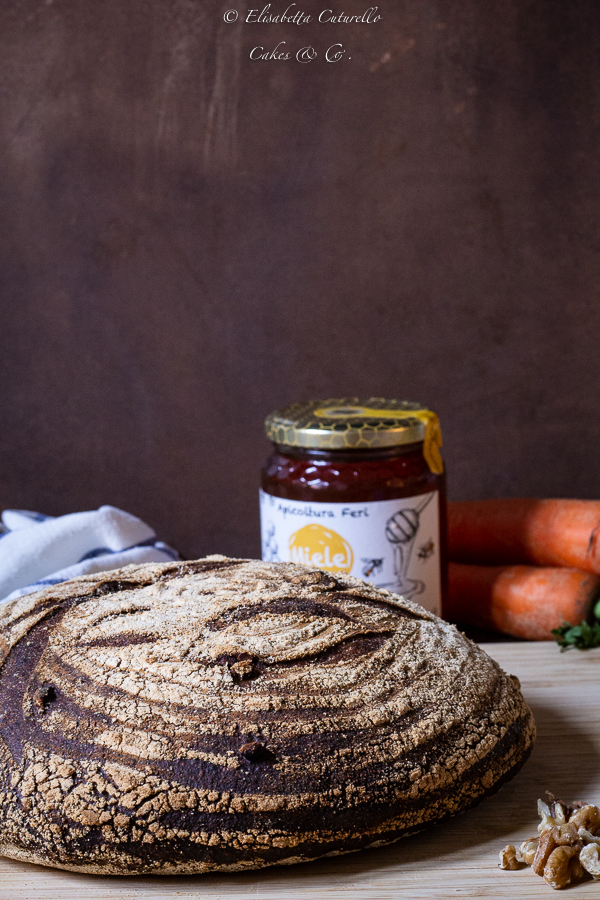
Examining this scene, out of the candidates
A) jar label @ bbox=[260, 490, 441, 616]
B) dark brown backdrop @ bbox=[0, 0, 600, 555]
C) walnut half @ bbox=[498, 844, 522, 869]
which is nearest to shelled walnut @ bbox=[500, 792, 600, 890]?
walnut half @ bbox=[498, 844, 522, 869]

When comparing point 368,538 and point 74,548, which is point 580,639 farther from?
point 74,548

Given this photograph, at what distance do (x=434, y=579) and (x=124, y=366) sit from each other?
2.82 ft

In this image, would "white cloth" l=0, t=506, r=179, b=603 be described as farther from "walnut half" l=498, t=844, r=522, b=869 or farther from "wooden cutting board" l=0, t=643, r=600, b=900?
"walnut half" l=498, t=844, r=522, b=869

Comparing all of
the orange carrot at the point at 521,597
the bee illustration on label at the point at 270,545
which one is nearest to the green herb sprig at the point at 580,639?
the orange carrot at the point at 521,597

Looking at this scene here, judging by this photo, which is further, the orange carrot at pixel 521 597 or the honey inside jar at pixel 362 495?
the orange carrot at pixel 521 597

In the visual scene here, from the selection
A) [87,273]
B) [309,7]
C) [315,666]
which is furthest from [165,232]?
[315,666]

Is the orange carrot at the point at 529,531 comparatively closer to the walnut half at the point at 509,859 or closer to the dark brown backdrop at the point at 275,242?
the dark brown backdrop at the point at 275,242

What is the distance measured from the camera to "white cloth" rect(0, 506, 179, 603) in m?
1.54

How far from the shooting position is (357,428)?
4.36ft

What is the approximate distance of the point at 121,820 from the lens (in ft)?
2.58

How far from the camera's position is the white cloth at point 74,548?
5.04 feet

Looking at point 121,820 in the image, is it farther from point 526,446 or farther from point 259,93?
point 259,93

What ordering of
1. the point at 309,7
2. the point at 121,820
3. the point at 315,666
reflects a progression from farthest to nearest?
the point at 309,7 < the point at 315,666 < the point at 121,820

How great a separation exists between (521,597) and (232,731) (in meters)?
1.00
